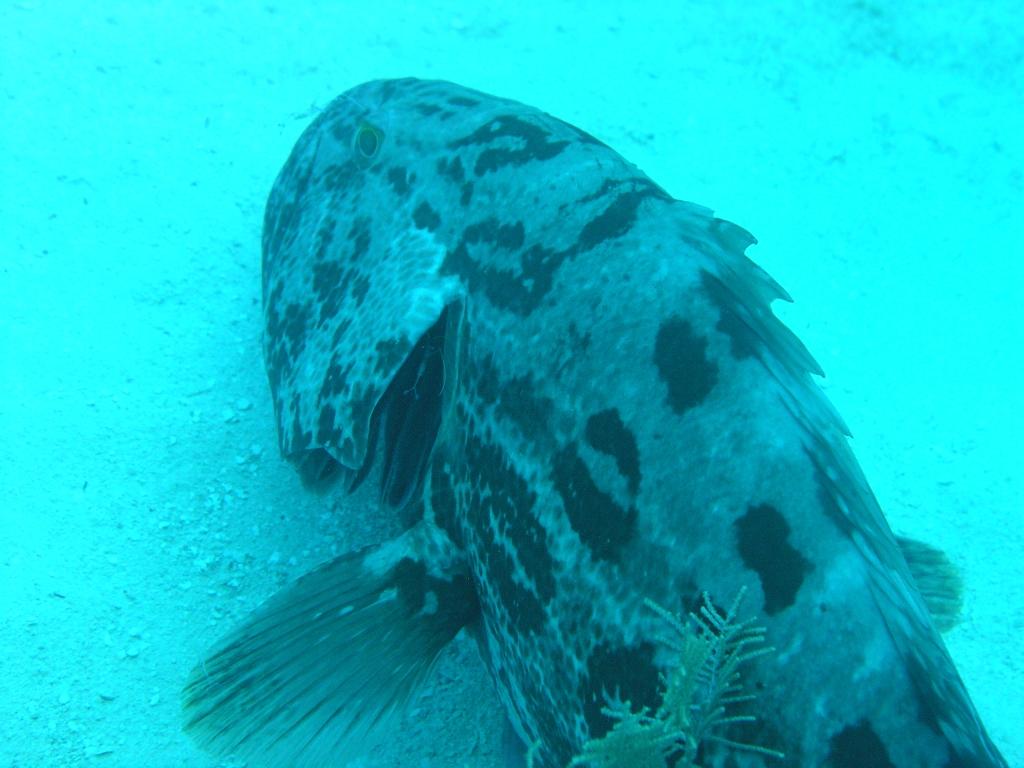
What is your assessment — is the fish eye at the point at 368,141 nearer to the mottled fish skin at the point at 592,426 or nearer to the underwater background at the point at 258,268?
the mottled fish skin at the point at 592,426

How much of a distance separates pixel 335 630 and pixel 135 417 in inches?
54.3

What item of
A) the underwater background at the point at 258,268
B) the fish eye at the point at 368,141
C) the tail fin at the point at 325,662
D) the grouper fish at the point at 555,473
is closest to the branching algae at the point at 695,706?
the grouper fish at the point at 555,473

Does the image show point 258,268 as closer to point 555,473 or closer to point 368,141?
point 368,141

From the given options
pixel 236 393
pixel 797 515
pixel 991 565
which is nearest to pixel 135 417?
pixel 236 393

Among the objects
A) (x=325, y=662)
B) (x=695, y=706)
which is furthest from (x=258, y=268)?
(x=695, y=706)

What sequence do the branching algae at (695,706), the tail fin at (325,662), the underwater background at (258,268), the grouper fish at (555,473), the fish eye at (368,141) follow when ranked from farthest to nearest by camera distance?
the fish eye at (368,141) → the underwater background at (258,268) → the tail fin at (325,662) → the grouper fish at (555,473) → the branching algae at (695,706)

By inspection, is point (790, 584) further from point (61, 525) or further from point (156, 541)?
point (61, 525)

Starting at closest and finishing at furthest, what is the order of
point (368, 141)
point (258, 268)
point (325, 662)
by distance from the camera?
point (325, 662)
point (368, 141)
point (258, 268)

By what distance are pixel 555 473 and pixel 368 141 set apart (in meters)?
1.53

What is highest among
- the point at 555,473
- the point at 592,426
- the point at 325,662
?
the point at 592,426

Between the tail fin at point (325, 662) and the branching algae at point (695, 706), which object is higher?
the branching algae at point (695, 706)

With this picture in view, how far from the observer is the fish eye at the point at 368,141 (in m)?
2.75

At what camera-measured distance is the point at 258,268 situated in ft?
11.7

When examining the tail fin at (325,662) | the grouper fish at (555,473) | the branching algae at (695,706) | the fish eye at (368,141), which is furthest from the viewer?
the fish eye at (368,141)
